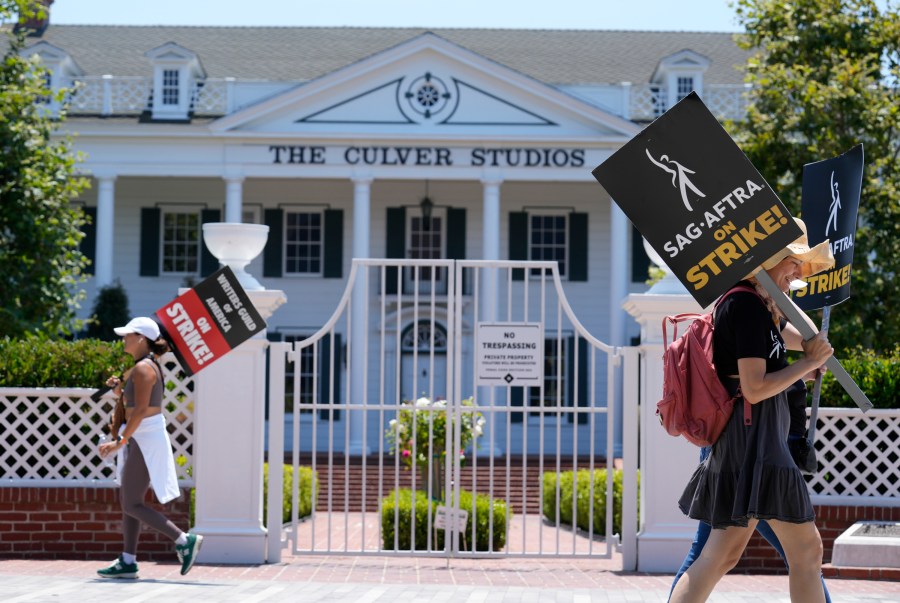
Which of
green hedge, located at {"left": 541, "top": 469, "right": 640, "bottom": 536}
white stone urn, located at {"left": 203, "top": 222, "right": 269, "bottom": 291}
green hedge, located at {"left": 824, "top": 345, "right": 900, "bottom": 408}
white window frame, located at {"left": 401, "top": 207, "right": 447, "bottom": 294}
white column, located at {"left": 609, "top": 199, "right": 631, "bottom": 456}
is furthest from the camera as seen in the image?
white window frame, located at {"left": 401, "top": 207, "right": 447, "bottom": 294}

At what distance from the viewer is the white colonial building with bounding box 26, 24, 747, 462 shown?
2545 centimetres

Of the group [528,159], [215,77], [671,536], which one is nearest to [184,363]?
[671,536]

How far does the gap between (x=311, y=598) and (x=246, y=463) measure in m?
1.72

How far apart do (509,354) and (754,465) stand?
12.5 ft

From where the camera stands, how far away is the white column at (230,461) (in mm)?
8633

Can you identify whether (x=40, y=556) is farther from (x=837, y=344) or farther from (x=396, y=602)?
(x=837, y=344)

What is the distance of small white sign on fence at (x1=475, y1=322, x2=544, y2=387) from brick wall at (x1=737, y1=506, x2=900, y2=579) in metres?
1.75

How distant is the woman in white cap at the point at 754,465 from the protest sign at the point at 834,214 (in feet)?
6.01

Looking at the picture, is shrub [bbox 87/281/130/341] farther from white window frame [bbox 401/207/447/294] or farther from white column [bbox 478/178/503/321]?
white column [bbox 478/178/503/321]

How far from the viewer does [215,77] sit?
1158 inches

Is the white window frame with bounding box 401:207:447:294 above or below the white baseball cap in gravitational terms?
above

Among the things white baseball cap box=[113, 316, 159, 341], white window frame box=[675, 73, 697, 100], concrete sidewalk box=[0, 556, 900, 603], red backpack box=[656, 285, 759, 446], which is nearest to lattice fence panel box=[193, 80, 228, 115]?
white window frame box=[675, 73, 697, 100]

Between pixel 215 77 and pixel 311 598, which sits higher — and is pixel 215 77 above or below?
above

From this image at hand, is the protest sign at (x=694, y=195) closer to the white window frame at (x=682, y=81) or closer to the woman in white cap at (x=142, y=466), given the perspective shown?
the woman in white cap at (x=142, y=466)
